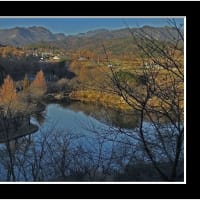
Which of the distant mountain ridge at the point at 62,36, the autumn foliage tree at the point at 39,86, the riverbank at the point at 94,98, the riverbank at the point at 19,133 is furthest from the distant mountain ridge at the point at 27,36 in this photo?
the riverbank at the point at 19,133

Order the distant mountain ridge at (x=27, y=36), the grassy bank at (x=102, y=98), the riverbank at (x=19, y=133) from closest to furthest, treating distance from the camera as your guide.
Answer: the distant mountain ridge at (x=27, y=36)
the grassy bank at (x=102, y=98)
the riverbank at (x=19, y=133)

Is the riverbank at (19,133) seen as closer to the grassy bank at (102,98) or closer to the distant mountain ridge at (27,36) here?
the grassy bank at (102,98)

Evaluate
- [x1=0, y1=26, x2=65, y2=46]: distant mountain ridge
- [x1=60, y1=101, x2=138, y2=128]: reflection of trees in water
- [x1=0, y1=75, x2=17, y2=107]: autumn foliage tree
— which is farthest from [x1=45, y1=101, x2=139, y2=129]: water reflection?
[x1=0, y1=26, x2=65, y2=46]: distant mountain ridge

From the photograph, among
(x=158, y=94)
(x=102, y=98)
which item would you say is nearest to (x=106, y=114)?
(x=102, y=98)

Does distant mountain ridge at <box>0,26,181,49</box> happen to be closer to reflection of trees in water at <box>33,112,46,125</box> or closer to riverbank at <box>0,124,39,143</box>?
reflection of trees in water at <box>33,112,46,125</box>

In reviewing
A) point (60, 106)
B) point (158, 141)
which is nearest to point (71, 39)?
point (60, 106)

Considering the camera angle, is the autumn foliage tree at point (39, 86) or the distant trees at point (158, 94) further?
the distant trees at point (158, 94)

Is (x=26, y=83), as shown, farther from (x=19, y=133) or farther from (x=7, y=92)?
(x=19, y=133)
